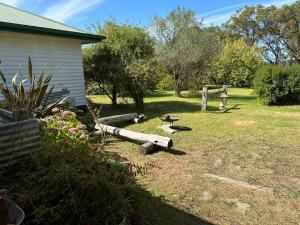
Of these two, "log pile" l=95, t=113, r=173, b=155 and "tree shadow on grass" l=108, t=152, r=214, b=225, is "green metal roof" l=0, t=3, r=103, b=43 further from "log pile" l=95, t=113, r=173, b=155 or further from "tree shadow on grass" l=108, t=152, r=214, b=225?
"tree shadow on grass" l=108, t=152, r=214, b=225

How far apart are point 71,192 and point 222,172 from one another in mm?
3335

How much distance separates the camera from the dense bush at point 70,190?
2.65 metres

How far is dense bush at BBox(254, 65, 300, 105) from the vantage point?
1427 cm

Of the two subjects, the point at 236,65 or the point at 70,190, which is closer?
the point at 70,190

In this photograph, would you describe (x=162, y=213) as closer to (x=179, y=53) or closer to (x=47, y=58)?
(x=47, y=58)

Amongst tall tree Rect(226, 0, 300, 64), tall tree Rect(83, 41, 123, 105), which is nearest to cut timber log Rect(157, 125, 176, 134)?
tall tree Rect(83, 41, 123, 105)

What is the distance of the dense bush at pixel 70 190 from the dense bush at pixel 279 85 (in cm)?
1275

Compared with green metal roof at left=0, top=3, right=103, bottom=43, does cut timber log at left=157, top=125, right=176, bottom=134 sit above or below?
below

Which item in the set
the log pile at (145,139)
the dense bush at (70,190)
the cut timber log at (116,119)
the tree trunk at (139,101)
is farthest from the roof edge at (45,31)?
the dense bush at (70,190)

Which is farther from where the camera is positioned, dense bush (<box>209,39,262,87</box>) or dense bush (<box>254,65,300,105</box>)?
dense bush (<box>209,39,262,87</box>)

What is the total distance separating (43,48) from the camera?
405 inches

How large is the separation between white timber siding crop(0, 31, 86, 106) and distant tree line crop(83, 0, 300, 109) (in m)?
1.80

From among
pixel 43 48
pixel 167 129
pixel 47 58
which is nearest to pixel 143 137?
pixel 167 129

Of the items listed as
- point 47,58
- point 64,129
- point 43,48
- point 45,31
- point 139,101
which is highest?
point 45,31
